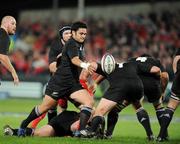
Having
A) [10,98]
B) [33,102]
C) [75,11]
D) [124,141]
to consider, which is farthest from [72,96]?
[75,11]

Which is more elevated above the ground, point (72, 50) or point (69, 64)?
point (72, 50)

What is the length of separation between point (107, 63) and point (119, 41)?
58.1 feet

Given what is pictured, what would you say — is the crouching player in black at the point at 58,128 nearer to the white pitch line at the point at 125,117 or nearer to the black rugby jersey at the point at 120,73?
the black rugby jersey at the point at 120,73

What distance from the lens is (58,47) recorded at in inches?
556

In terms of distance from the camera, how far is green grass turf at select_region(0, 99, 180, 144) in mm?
11484

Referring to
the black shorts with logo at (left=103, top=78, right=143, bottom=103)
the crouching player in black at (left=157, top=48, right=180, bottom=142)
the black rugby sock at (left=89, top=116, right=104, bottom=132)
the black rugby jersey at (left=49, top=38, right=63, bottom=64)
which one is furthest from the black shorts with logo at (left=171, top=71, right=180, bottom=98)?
the black rugby jersey at (left=49, top=38, right=63, bottom=64)

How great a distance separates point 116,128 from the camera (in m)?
16.2

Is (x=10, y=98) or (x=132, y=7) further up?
(x=132, y=7)

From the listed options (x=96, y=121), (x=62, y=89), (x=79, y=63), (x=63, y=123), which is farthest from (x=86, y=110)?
(x=79, y=63)

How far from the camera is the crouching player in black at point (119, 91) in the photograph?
1201cm

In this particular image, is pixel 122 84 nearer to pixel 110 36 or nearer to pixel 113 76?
pixel 113 76

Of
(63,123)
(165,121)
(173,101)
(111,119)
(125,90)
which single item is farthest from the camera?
(111,119)

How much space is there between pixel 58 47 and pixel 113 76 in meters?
2.25

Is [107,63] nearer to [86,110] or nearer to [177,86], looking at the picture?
[86,110]
